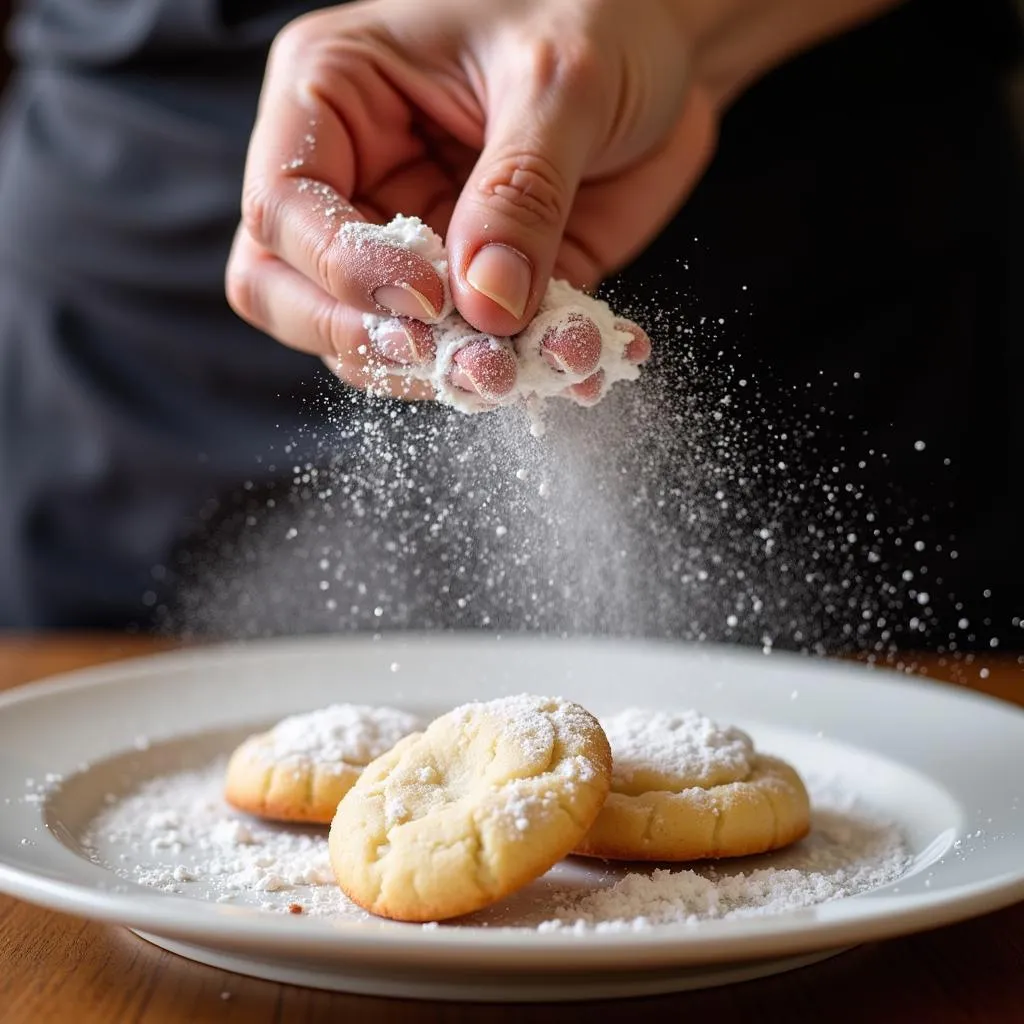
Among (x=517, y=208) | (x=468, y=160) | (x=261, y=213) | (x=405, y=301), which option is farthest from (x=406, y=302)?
(x=468, y=160)

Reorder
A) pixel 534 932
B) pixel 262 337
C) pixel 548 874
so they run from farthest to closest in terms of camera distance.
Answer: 1. pixel 262 337
2. pixel 548 874
3. pixel 534 932

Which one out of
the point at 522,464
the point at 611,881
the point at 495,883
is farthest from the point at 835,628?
the point at 495,883

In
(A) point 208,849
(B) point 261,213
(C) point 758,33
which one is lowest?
(A) point 208,849

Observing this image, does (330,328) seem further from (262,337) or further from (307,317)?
(262,337)

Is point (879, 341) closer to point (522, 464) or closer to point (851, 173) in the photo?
point (851, 173)

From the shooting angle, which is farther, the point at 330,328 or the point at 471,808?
the point at 330,328

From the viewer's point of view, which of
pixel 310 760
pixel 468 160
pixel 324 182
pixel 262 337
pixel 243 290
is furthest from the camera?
pixel 262 337
